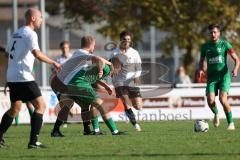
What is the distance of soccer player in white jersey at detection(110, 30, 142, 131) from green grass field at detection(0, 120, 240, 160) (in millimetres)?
2653

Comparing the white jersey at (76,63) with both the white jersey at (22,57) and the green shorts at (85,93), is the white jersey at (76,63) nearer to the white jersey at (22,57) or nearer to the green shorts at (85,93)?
the green shorts at (85,93)

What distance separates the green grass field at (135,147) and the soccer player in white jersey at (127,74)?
A: 2.65 metres

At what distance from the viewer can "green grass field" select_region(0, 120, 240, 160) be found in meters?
13.2

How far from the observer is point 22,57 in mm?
14453

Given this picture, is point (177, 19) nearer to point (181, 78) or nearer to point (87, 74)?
point (181, 78)

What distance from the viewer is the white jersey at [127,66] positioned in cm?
2028

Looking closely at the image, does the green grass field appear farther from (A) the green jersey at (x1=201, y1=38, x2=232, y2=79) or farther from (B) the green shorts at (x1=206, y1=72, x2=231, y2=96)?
(A) the green jersey at (x1=201, y1=38, x2=232, y2=79)

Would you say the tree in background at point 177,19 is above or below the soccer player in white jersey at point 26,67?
above

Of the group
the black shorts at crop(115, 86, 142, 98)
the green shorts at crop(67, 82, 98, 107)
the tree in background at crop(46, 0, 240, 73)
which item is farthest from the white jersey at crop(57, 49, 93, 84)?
the tree in background at crop(46, 0, 240, 73)

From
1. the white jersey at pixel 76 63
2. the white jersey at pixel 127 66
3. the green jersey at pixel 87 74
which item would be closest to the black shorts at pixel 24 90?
the white jersey at pixel 76 63

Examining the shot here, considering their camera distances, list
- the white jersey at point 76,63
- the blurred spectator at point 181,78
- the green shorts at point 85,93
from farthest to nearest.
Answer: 1. the blurred spectator at point 181,78
2. the green shorts at point 85,93
3. the white jersey at point 76,63

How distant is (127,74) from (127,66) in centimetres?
22

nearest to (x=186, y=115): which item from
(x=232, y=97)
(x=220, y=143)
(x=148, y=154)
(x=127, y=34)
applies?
(x=232, y=97)

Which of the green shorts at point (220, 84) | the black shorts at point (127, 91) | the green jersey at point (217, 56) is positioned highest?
the green jersey at point (217, 56)
